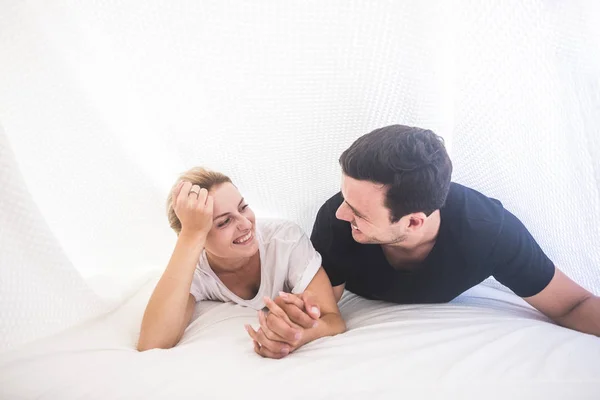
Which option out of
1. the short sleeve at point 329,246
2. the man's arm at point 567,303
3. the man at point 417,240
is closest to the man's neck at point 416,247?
the man at point 417,240

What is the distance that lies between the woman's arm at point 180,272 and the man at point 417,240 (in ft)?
0.64

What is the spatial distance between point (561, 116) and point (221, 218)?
2.03 feet

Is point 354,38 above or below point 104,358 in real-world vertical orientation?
above

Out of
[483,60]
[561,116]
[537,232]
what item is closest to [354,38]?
[483,60]

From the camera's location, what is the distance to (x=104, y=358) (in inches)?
27.5

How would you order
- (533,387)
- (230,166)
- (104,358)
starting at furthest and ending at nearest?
(230,166) → (104,358) → (533,387)

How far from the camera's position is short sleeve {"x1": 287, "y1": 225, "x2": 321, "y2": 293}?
851 millimetres

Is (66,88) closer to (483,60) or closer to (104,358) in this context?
(104,358)

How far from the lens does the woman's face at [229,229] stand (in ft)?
2.77

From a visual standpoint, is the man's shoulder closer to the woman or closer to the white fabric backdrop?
the white fabric backdrop

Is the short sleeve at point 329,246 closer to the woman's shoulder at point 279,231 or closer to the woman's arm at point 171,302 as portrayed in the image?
the woman's shoulder at point 279,231

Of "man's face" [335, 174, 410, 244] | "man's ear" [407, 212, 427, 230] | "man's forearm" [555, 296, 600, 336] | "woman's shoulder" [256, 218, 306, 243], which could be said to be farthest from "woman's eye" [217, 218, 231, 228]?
"man's forearm" [555, 296, 600, 336]

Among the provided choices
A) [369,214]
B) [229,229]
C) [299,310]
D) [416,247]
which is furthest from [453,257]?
[229,229]

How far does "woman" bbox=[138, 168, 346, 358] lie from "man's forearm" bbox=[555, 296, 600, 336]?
42 centimetres
